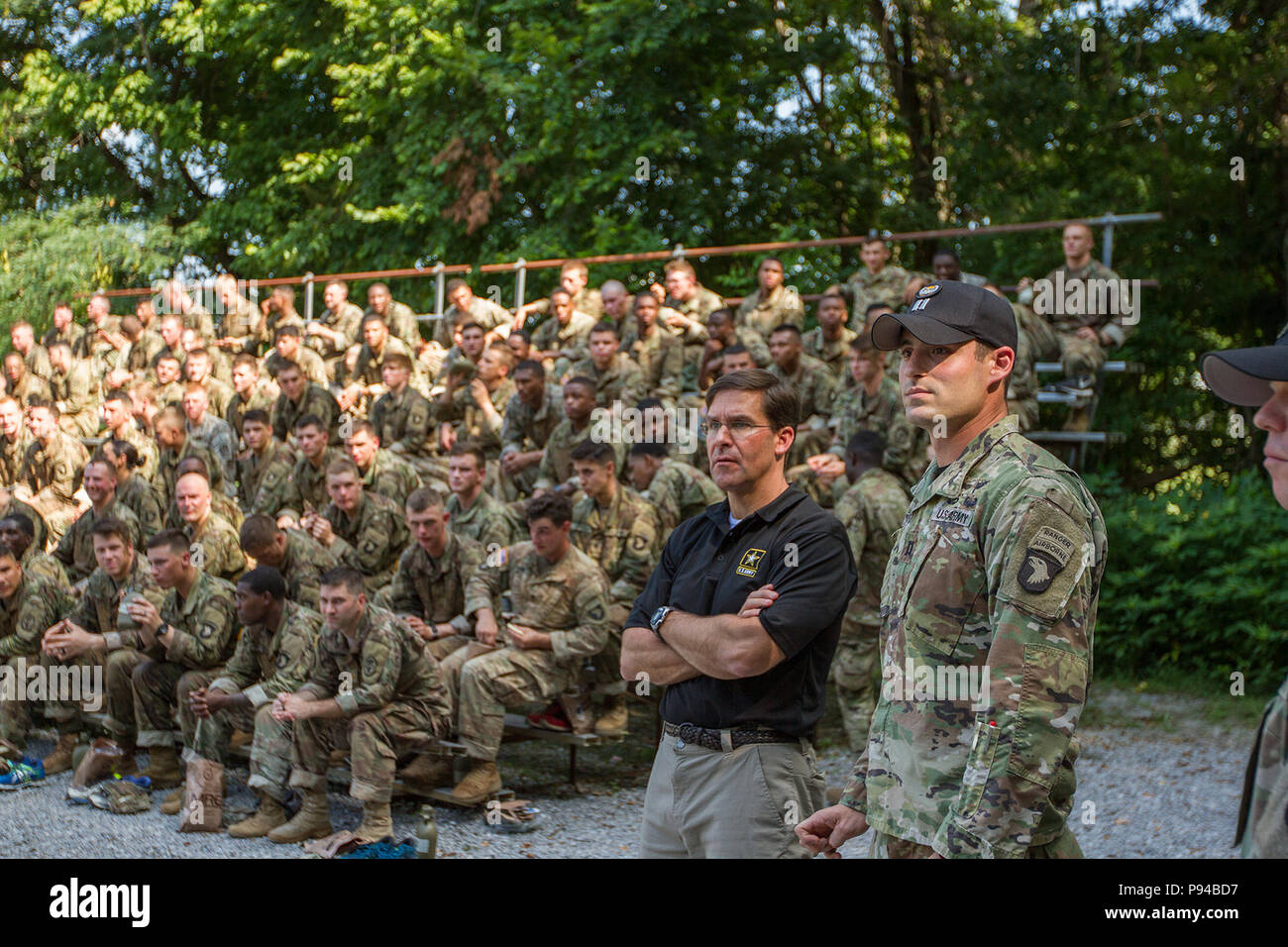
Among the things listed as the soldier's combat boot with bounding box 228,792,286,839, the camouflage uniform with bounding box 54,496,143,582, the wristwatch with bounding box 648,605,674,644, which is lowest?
the soldier's combat boot with bounding box 228,792,286,839

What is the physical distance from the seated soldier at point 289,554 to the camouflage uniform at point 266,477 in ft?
6.73

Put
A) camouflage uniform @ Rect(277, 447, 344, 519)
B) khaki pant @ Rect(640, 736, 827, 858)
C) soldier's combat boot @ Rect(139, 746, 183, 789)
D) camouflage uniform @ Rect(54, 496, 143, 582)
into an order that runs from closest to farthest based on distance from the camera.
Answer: khaki pant @ Rect(640, 736, 827, 858) < soldier's combat boot @ Rect(139, 746, 183, 789) < camouflage uniform @ Rect(54, 496, 143, 582) < camouflage uniform @ Rect(277, 447, 344, 519)

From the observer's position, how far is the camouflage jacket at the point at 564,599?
23.5 feet

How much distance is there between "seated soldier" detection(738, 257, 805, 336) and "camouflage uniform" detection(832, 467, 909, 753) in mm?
4527

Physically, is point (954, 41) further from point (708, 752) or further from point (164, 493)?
point (708, 752)

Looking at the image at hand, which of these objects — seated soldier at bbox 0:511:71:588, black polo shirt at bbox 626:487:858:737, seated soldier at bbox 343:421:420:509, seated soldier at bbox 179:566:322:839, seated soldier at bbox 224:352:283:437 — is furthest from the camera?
seated soldier at bbox 224:352:283:437

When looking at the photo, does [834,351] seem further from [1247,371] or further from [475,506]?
[1247,371]

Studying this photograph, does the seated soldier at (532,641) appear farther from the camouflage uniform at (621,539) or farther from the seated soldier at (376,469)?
the seated soldier at (376,469)

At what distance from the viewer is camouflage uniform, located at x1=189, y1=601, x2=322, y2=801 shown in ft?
22.2

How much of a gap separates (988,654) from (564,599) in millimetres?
4967

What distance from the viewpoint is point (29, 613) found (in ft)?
28.4

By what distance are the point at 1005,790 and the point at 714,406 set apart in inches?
61.0

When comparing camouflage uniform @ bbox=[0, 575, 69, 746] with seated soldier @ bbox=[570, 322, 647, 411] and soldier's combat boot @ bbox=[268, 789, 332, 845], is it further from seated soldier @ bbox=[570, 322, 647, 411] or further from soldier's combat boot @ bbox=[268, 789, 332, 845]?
seated soldier @ bbox=[570, 322, 647, 411]

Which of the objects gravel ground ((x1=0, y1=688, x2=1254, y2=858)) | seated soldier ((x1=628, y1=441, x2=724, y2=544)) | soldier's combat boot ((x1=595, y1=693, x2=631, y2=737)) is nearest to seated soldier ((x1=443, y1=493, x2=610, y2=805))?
soldier's combat boot ((x1=595, y1=693, x2=631, y2=737))
